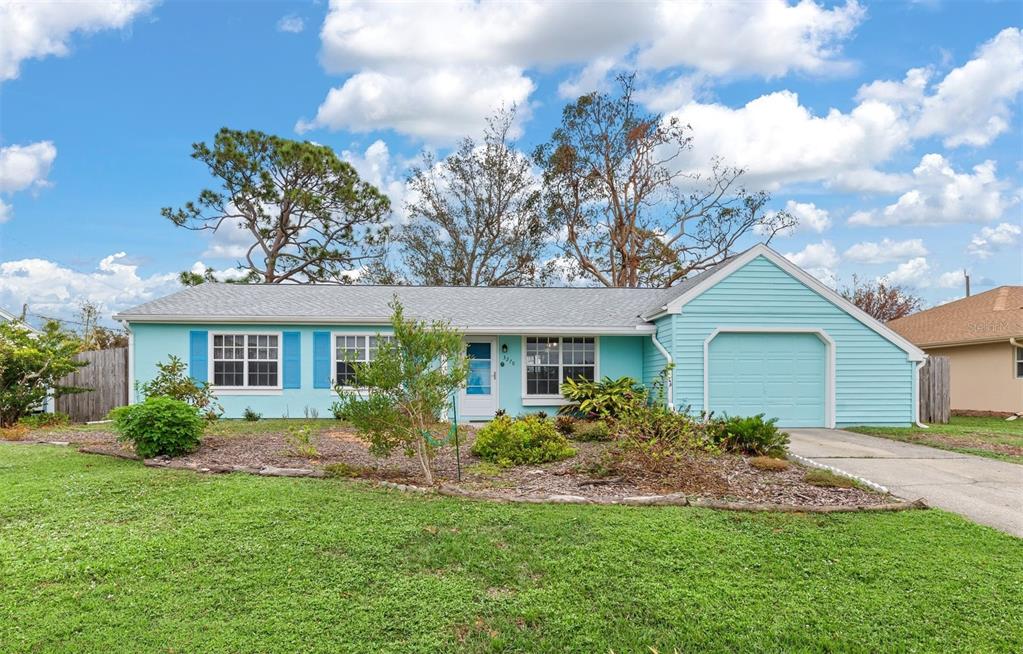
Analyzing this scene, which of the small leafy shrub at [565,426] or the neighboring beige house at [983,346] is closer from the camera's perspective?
the small leafy shrub at [565,426]

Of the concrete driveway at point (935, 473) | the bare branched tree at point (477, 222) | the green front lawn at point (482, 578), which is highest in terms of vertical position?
the bare branched tree at point (477, 222)

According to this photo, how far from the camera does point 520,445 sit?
28.0ft

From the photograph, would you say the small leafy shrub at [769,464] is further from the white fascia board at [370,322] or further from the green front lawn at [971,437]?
the white fascia board at [370,322]

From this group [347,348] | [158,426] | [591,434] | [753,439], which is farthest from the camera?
[347,348]

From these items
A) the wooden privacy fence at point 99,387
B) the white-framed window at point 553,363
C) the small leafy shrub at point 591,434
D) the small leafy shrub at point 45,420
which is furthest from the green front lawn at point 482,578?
the wooden privacy fence at point 99,387

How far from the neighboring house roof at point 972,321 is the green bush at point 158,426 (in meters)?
20.1

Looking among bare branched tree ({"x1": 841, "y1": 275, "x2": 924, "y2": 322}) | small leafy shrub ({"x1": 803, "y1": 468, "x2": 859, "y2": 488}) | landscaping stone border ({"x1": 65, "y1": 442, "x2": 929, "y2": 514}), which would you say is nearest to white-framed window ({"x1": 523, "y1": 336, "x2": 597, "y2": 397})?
small leafy shrub ({"x1": 803, "y1": 468, "x2": 859, "y2": 488})

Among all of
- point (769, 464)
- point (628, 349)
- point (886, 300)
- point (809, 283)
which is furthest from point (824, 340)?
point (886, 300)

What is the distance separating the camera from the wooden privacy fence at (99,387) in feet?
49.1

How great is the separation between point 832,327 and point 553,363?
6294mm

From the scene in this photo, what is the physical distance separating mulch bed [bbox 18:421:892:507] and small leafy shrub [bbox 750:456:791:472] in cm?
11

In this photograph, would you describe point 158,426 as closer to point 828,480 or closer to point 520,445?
point 520,445

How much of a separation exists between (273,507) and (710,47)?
12159 millimetres

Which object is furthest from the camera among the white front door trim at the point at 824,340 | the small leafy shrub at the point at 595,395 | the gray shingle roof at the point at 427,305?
the gray shingle roof at the point at 427,305
